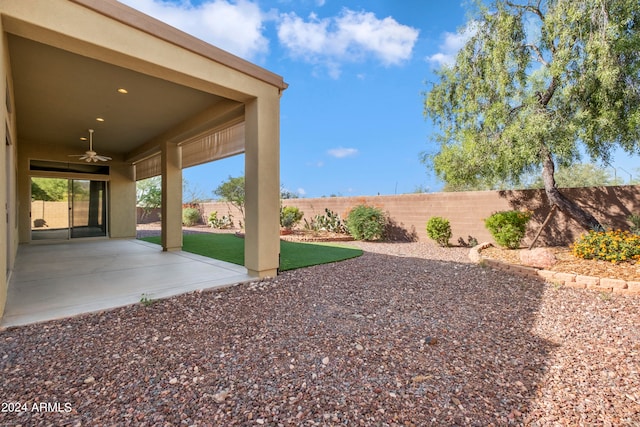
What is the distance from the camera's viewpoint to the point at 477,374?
7.43 feet

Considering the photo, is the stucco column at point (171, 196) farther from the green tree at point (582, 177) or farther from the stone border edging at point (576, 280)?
the green tree at point (582, 177)

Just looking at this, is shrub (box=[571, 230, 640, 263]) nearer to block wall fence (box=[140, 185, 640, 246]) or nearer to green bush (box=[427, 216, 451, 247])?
block wall fence (box=[140, 185, 640, 246])

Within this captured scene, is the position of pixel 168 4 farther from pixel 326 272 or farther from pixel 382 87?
pixel 382 87

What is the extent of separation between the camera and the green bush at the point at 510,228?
22.4 ft

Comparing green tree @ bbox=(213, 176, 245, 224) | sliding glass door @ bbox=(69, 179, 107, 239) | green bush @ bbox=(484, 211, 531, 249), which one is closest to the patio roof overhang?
sliding glass door @ bbox=(69, 179, 107, 239)

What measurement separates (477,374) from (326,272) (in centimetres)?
324

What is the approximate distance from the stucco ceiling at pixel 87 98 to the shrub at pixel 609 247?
23.5 ft

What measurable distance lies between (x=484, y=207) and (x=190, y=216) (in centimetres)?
1579

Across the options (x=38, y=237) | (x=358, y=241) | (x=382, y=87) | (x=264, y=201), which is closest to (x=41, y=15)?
(x=264, y=201)

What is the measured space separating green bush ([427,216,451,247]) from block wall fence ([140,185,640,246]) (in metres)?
0.43

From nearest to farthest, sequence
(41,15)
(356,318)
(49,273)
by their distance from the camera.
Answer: (41,15) < (356,318) < (49,273)

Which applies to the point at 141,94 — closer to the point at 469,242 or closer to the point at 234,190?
the point at 469,242

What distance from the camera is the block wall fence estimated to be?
6.55 meters

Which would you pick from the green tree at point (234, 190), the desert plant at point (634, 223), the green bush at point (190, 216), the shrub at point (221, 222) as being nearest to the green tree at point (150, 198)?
the green bush at point (190, 216)
